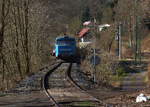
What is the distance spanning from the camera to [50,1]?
41750 millimetres

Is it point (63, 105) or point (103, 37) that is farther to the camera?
point (103, 37)

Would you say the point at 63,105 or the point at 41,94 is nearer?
the point at 63,105

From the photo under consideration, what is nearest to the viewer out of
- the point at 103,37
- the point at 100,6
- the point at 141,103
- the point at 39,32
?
the point at 141,103

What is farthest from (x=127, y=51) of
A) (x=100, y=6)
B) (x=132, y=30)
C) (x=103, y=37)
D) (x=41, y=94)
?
(x=41, y=94)

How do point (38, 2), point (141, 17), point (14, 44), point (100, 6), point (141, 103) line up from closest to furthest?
point (141, 103)
point (14, 44)
point (38, 2)
point (141, 17)
point (100, 6)

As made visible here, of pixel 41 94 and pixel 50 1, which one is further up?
pixel 50 1

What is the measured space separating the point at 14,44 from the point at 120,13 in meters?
44.0

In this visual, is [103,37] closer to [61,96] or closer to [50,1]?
[50,1]

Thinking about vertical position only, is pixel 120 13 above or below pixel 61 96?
above

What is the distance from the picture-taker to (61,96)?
16.0 meters

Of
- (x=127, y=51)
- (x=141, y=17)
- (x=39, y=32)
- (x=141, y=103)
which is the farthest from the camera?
(x=127, y=51)

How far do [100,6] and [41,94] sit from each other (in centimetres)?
7442

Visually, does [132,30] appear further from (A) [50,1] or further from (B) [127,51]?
(A) [50,1]

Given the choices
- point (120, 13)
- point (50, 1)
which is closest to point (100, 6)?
point (120, 13)
